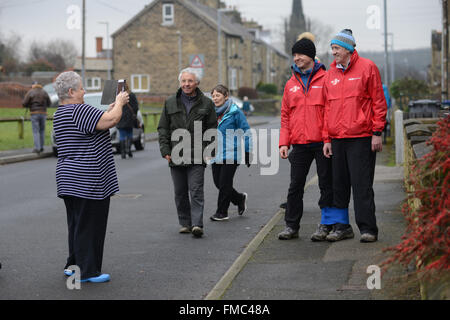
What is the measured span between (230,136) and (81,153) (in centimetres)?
384

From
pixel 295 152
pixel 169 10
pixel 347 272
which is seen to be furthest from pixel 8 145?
pixel 169 10

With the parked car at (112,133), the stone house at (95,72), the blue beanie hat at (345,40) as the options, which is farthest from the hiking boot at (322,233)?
the stone house at (95,72)

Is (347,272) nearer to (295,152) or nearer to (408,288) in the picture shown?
(408,288)

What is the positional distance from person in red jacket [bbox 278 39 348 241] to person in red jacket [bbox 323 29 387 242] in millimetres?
206

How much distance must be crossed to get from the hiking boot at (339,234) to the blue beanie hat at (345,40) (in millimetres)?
1817

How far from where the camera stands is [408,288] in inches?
218

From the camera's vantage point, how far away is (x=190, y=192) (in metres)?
8.65

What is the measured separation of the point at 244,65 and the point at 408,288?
70579mm

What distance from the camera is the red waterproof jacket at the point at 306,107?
7.87 meters

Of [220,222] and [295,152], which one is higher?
[295,152]

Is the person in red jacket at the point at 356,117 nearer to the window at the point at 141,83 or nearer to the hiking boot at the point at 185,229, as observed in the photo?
the hiking boot at the point at 185,229

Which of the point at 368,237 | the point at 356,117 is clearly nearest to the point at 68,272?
the point at 368,237

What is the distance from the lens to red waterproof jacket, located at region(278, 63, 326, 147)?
7.87 m

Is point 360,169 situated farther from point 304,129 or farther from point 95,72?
point 95,72
